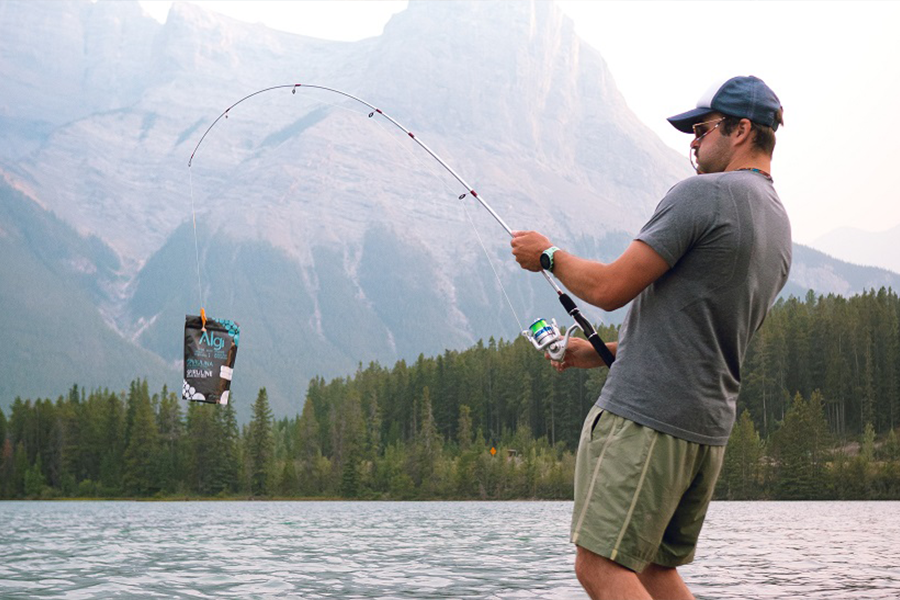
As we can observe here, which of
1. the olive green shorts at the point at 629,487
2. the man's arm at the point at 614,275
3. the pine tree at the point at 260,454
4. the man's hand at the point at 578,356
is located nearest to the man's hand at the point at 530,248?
the man's arm at the point at 614,275

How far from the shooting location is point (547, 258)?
552 centimetres

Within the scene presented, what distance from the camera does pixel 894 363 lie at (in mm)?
137875

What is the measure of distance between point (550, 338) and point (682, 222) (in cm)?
144

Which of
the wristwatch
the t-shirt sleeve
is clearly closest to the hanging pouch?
the wristwatch

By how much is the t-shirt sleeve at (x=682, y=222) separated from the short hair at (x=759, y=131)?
18.8 inches

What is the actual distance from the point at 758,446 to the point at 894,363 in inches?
1009

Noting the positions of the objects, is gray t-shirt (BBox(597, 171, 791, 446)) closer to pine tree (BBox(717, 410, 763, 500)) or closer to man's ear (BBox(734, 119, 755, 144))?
man's ear (BBox(734, 119, 755, 144))

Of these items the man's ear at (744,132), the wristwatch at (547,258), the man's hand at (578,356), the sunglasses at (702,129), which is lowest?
the man's hand at (578,356)

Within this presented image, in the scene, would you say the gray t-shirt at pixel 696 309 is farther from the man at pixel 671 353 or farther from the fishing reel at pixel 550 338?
the fishing reel at pixel 550 338

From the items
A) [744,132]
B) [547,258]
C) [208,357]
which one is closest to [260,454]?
[208,357]

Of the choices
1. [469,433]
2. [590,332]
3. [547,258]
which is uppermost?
[469,433]

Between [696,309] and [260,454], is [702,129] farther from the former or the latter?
[260,454]

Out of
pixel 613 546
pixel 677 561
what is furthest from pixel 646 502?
pixel 677 561

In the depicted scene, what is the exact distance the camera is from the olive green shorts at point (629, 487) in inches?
196
